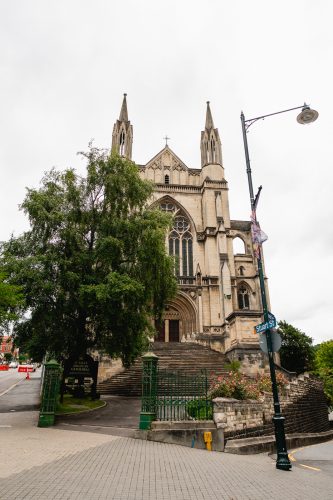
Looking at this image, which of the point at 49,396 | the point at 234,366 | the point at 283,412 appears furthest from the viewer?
the point at 234,366

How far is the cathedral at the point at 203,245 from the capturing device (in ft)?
99.0

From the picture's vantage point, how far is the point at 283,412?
13.3 meters

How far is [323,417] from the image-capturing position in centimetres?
2227

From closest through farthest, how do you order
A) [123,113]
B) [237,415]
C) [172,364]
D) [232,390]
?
[237,415] < [232,390] < [172,364] < [123,113]

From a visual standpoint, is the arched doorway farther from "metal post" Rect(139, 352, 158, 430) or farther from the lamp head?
the lamp head

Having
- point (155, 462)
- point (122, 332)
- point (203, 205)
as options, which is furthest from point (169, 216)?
point (203, 205)

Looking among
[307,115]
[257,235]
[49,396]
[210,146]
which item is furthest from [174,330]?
[307,115]

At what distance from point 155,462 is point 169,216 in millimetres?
11500

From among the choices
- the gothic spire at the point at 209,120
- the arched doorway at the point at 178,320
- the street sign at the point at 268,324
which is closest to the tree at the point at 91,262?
the street sign at the point at 268,324

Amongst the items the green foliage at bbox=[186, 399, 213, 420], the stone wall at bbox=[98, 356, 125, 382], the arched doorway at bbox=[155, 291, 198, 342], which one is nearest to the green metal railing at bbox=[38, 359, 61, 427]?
the green foliage at bbox=[186, 399, 213, 420]

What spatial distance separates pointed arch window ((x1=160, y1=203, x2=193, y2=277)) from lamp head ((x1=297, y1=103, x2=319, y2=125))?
23.6 metres

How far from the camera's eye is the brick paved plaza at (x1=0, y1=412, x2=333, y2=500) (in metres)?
5.24

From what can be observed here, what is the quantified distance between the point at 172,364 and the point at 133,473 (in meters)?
16.3

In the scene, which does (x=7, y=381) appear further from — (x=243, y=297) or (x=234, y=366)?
(x=243, y=297)
